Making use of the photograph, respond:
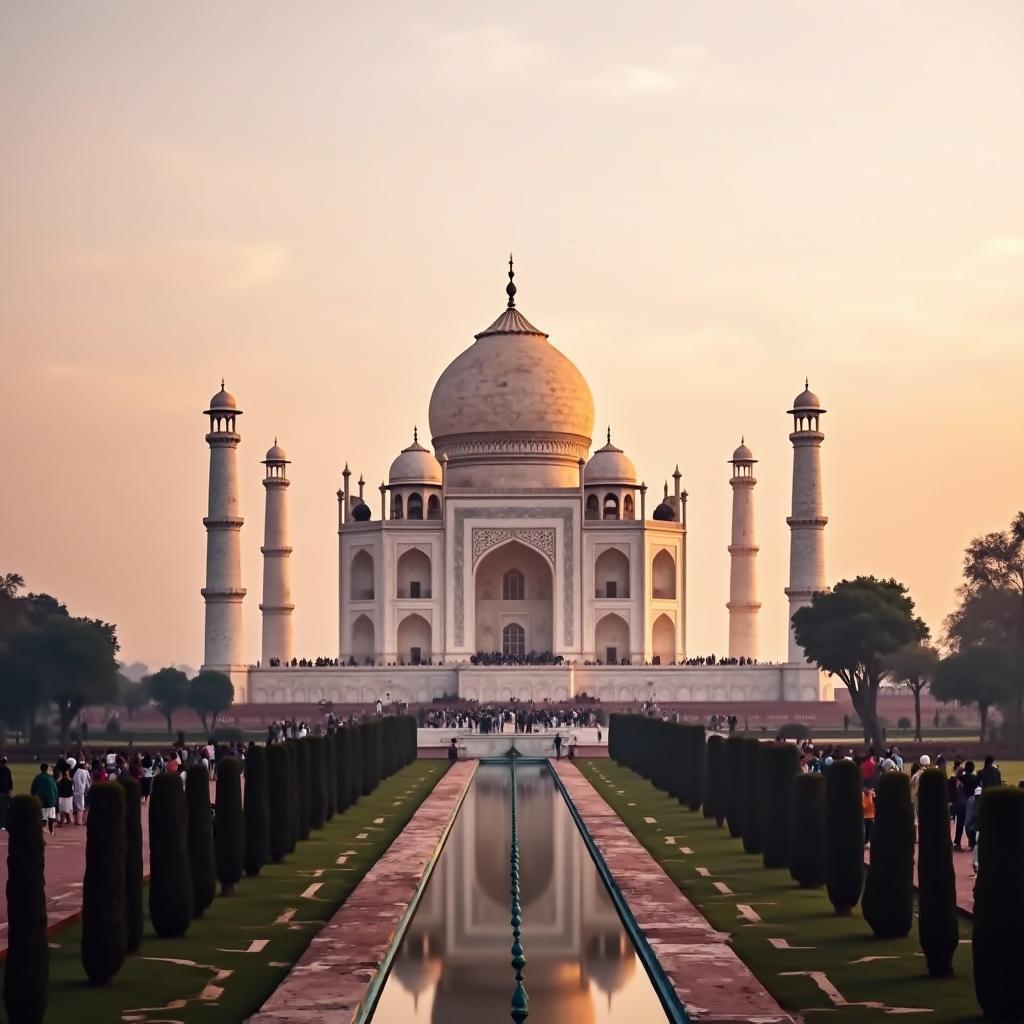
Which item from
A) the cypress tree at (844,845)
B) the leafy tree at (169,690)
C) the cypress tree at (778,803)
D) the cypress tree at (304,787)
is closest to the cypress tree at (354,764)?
the cypress tree at (304,787)

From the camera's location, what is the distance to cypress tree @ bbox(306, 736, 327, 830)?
19984mm

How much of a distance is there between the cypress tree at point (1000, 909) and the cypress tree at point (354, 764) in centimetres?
1420

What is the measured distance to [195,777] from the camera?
13.6 m

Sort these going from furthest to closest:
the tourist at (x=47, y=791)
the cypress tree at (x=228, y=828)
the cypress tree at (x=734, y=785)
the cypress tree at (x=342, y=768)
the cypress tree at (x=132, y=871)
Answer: the cypress tree at (x=342, y=768) < the tourist at (x=47, y=791) < the cypress tree at (x=734, y=785) < the cypress tree at (x=228, y=828) < the cypress tree at (x=132, y=871)

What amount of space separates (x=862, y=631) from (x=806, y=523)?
1008 centimetres

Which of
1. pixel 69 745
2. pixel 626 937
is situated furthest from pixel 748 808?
pixel 69 745

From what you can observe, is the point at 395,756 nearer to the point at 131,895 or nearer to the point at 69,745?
the point at 69,745

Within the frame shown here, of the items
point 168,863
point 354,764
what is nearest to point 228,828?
point 168,863

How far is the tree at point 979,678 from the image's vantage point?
36.3 meters

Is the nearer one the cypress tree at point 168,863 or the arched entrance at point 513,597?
the cypress tree at point 168,863

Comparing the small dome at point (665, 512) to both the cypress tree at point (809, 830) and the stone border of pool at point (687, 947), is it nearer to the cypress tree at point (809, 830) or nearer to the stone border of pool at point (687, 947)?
the stone border of pool at point (687, 947)

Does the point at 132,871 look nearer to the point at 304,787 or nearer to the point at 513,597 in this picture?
the point at 304,787

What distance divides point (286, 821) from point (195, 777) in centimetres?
353

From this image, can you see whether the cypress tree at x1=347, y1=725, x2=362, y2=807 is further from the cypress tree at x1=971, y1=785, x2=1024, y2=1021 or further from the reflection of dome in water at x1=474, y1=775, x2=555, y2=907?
the cypress tree at x1=971, y1=785, x2=1024, y2=1021
